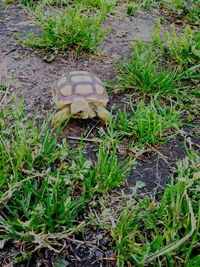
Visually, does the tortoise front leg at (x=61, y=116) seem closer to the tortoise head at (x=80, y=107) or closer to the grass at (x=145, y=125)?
the tortoise head at (x=80, y=107)

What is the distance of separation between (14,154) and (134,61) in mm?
1539

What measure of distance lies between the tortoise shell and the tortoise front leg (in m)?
0.04

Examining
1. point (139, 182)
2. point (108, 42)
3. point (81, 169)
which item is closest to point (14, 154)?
point (81, 169)

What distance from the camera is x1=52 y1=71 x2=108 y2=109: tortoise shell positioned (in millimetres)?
2818

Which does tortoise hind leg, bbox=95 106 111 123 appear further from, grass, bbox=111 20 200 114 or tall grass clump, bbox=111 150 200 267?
tall grass clump, bbox=111 150 200 267

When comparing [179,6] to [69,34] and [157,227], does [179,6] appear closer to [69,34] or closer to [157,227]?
[69,34]

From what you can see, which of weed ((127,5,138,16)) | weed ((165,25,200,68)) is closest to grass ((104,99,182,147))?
weed ((165,25,200,68))

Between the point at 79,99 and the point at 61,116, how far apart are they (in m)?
0.19

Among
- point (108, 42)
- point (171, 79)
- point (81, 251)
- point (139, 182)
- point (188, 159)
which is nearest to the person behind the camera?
point (81, 251)

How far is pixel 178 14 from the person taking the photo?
471 centimetres

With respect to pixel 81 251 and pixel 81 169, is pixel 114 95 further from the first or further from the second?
pixel 81 251

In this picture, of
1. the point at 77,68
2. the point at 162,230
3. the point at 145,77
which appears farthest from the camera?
the point at 77,68

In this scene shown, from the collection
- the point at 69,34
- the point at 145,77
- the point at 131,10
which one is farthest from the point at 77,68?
the point at 131,10

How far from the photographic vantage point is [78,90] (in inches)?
112
